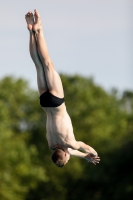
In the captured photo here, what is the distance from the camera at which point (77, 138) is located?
59.9 m

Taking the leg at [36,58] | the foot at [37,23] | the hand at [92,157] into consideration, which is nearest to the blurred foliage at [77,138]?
the hand at [92,157]

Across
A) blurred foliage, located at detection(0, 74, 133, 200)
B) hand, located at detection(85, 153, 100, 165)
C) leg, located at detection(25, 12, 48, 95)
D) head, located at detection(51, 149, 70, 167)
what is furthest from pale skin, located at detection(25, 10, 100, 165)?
blurred foliage, located at detection(0, 74, 133, 200)

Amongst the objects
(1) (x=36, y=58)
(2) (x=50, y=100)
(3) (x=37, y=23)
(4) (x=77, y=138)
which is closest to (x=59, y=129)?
(2) (x=50, y=100)

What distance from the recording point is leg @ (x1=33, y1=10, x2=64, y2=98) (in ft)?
55.0

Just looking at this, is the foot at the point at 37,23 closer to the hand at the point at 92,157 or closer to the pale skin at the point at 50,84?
the pale skin at the point at 50,84

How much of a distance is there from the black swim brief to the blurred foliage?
108ft

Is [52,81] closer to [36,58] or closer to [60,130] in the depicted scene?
[36,58]

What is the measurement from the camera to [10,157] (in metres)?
52.8

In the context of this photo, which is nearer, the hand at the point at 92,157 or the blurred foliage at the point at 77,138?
the hand at the point at 92,157

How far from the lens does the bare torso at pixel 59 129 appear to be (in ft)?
55.2

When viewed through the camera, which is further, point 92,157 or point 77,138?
point 77,138

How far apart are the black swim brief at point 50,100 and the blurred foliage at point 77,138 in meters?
32.9

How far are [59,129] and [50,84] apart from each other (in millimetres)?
1041

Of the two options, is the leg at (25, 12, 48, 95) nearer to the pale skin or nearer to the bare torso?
the pale skin
